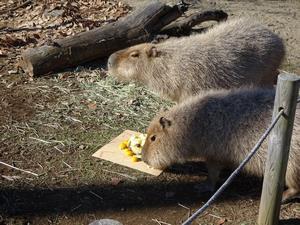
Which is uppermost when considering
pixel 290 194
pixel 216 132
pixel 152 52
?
pixel 152 52

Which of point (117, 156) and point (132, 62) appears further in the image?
point (132, 62)

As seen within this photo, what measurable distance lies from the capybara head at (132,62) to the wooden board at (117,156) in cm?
104

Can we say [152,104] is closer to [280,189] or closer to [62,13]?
[280,189]

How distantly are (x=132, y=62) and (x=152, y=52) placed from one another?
312 mm

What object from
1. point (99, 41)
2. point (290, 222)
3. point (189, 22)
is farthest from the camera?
point (189, 22)

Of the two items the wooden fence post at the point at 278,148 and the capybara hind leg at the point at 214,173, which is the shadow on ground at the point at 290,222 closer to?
the wooden fence post at the point at 278,148

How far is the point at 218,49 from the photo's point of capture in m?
5.42

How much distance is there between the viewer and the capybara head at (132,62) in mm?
5605

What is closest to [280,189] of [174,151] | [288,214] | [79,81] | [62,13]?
[288,214]

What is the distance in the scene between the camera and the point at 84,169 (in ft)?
14.7

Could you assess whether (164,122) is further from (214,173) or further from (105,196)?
(105,196)

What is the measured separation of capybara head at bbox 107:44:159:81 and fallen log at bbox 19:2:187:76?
75 centimetres

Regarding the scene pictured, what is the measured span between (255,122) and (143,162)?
1.17 m

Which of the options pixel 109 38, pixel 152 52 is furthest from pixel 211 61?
pixel 109 38
